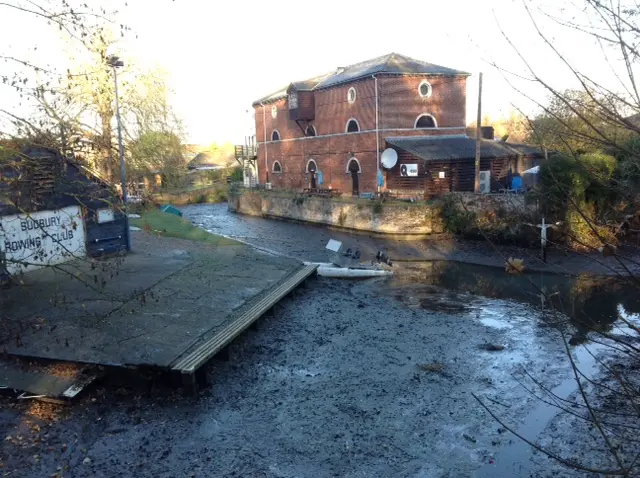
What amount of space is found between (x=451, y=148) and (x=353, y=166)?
6292 millimetres

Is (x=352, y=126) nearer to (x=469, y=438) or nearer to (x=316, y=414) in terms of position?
(x=316, y=414)

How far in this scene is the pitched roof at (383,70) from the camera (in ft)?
99.3

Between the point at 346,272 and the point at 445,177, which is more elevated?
the point at 445,177

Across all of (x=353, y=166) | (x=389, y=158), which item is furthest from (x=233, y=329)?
(x=353, y=166)

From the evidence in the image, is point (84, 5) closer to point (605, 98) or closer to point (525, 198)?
point (605, 98)

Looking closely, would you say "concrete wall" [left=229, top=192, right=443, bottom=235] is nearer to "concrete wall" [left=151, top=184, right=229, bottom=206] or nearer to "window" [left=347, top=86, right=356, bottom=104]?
"window" [left=347, top=86, right=356, bottom=104]

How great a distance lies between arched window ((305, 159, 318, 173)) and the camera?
36.9 metres

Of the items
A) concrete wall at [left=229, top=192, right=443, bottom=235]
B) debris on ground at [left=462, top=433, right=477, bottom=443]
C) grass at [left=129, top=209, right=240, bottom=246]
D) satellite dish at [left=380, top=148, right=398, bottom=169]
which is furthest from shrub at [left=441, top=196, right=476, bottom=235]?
debris on ground at [left=462, top=433, right=477, bottom=443]

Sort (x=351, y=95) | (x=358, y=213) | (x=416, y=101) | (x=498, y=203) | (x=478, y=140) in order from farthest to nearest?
(x=351, y=95) → (x=416, y=101) → (x=358, y=213) → (x=478, y=140) → (x=498, y=203)

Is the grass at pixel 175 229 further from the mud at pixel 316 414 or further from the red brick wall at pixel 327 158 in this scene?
the red brick wall at pixel 327 158

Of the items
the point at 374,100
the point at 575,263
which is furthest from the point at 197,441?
the point at 374,100

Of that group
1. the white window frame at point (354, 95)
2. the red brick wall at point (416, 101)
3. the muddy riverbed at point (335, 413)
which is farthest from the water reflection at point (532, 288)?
the white window frame at point (354, 95)

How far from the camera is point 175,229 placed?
24719mm

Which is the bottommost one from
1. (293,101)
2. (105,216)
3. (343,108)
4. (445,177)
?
(105,216)
